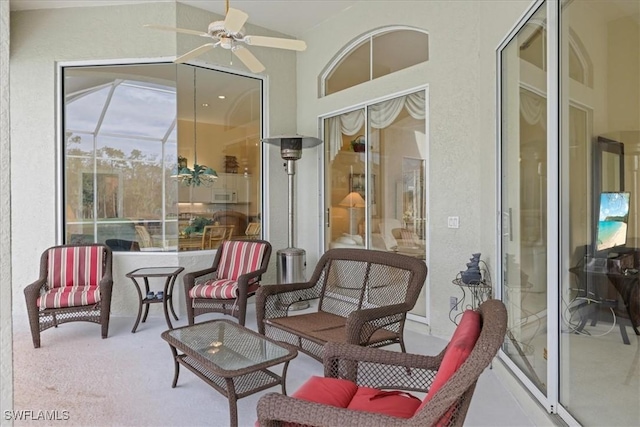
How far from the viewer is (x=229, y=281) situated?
4094 mm

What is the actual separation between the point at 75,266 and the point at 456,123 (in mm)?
4157

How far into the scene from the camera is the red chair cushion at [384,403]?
1582 mm

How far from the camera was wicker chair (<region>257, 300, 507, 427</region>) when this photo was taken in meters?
1.19

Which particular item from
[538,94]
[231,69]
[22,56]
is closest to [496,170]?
[538,94]

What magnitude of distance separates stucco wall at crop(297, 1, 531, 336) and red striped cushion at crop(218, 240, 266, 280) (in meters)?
1.89

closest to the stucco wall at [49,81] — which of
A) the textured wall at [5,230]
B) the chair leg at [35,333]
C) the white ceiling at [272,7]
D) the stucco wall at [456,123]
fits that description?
the white ceiling at [272,7]

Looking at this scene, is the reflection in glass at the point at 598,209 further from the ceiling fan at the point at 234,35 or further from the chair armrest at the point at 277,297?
the chair armrest at the point at 277,297

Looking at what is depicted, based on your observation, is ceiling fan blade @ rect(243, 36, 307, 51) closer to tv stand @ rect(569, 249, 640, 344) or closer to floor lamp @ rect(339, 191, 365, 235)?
floor lamp @ rect(339, 191, 365, 235)

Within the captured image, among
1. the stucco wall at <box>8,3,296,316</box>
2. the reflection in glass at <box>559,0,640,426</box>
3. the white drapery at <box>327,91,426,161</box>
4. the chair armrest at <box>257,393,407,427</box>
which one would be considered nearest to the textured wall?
the chair armrest at <box>257,393,407,427</box>

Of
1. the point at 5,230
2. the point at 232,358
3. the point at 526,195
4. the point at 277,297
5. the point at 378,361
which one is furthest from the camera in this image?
the point at 277,297

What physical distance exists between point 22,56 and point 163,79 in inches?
61.5

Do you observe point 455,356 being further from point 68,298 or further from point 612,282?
point 68,298

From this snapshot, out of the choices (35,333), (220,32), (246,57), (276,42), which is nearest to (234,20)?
A: (220,32)

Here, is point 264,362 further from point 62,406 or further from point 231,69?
point 231,69
